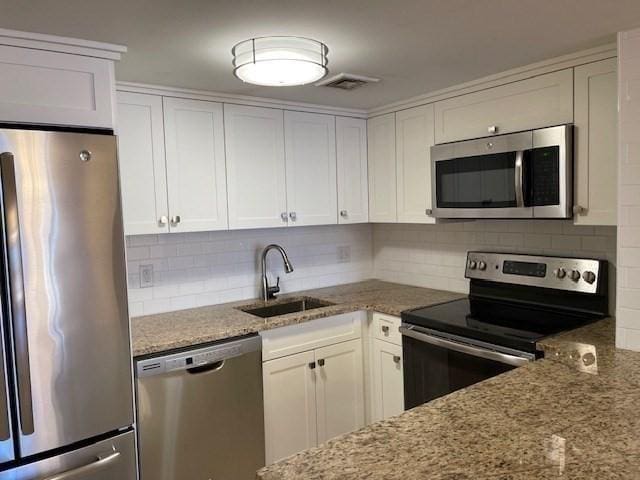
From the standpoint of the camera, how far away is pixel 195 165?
263 cm

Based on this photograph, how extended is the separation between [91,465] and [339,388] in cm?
138

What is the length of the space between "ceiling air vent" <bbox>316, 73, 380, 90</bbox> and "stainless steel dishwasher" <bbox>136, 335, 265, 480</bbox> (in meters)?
1.33

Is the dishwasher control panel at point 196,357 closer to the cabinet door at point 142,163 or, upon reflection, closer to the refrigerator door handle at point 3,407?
the refrigerator door handle at point 3,407

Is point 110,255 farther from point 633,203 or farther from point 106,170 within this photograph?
point 633,203

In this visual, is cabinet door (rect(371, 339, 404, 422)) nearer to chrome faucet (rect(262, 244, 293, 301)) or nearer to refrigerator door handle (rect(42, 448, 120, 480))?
chrome faucet (rect(262, 244, 293, 301))

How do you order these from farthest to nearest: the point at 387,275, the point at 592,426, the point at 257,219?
the point at 387,275
the point at 257,219
the point at 592,426

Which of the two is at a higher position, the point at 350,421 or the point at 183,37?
the point at 183,37

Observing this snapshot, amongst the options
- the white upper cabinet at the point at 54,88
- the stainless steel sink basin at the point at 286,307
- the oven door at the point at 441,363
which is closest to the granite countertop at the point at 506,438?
the oven door at the point at 441,363

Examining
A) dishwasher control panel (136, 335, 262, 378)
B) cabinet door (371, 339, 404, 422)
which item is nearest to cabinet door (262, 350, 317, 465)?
dishwasher control panel (136, 335, 262, 378)

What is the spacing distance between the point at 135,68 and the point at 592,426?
7.13 ft

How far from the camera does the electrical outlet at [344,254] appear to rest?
3619mm

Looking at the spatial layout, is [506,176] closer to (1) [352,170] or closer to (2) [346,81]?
(2) [346,81]

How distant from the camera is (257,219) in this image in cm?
286

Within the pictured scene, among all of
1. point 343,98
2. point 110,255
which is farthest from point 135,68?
point 343,98
